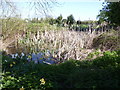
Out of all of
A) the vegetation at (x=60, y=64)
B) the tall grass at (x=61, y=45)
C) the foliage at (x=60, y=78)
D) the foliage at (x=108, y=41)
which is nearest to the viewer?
the foliage at (x=60, y=78)

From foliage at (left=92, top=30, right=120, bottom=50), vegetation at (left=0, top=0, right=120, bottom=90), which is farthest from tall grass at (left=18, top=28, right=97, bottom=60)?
foliage at (left=92, top=30, right=120, bottom=50)

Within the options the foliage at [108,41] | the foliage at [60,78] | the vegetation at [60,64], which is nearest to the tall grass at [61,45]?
the vegetation at [60,64]

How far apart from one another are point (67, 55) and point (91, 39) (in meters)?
2.41

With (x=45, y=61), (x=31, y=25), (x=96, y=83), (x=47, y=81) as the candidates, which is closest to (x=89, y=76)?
(x=96, y=83)

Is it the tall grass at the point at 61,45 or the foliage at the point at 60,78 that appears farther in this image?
the tall grass at the point at 61,45

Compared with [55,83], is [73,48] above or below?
above

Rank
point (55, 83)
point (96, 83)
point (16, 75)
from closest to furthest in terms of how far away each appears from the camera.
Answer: point (96, 83), point (55, 83), point (16, 75)

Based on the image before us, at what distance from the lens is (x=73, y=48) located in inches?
211

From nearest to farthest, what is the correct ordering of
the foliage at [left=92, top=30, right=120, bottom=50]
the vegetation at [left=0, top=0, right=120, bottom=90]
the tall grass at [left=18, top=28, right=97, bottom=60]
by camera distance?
the vegetation at [left=0, top=0, right=120, bottom=90], the tall grass at [left=18, top=28, right=97, bottom=60], the foliage at [left=92, top=30, right=120, bottom=50]

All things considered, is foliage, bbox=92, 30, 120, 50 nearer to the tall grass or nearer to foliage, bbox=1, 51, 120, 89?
the tall grass

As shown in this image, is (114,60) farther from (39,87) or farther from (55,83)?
(39,87)

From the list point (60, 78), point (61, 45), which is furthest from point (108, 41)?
point (60, 78)

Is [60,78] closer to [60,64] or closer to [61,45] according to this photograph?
[60,64]

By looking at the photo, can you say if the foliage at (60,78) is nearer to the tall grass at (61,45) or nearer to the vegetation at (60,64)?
the vegetation at (60,64)
